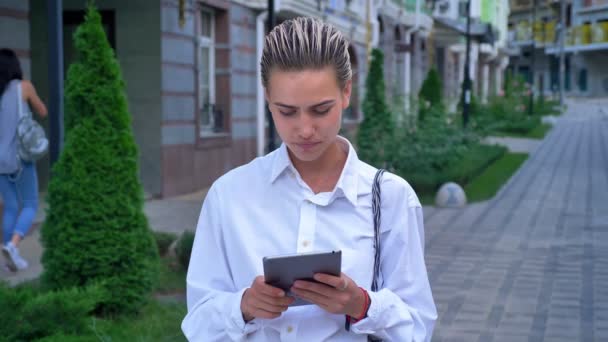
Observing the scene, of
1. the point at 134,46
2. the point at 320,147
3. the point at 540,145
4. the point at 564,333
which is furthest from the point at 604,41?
the point at 320,147

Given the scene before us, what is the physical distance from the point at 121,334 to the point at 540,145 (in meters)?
22.7

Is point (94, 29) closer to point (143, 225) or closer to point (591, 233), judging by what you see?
point (143, 225)

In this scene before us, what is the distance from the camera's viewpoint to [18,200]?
23.6 feet

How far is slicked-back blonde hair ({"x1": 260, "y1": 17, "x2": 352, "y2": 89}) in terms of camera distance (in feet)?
6.27

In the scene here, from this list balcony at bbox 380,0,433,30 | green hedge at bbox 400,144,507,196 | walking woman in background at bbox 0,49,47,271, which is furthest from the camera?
balcony at bbox 380,0,433,30

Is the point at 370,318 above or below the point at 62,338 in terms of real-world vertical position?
above

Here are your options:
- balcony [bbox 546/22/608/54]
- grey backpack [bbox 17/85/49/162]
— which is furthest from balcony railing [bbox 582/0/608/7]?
grey backpack [bbox 17/85/49/162]

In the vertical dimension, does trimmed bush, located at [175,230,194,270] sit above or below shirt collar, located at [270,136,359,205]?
below

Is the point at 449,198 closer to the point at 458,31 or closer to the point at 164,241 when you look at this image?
the point at 164,241

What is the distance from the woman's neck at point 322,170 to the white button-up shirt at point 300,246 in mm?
31

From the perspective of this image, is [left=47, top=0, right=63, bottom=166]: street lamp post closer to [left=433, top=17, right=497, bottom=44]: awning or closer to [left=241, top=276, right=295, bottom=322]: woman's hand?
[left=241, top=276, right=295, bottom=322]: woman's hand

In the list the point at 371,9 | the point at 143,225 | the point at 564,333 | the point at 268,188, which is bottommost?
the point at 564,333

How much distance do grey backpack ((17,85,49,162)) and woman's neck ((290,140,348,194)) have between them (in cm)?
545

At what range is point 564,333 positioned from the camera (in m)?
5.66
